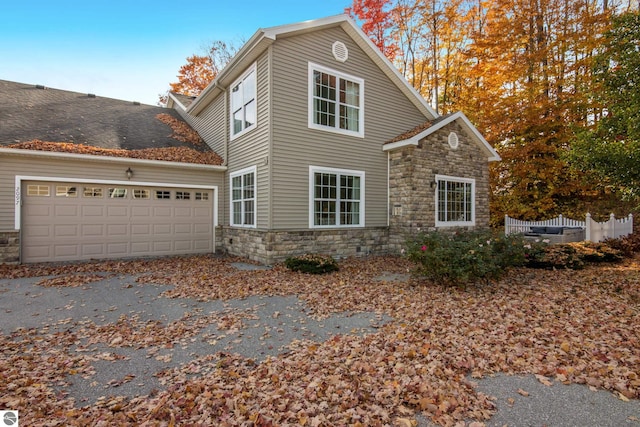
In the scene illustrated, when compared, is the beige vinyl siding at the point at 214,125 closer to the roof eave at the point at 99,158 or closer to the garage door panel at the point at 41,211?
the roof eave at the point at 99,158

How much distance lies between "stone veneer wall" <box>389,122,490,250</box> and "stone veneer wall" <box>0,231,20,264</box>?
10385 mm

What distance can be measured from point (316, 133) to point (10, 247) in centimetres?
851

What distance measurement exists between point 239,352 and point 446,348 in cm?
226

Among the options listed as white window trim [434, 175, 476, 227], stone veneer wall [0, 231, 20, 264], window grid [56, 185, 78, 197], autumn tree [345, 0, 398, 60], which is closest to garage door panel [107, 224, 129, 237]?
window grid [56, 185, 78, 197]

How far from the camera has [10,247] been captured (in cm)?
838

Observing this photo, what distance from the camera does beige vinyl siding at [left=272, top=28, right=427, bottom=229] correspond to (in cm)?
873

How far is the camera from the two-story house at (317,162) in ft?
28.7

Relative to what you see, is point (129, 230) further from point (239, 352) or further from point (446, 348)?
point (446, 348)

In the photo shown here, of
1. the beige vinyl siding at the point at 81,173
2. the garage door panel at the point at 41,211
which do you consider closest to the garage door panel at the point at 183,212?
the beige vinyl siding at the point at 81,173

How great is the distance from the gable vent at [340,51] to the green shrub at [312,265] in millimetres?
6124

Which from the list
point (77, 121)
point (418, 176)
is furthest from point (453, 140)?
point (77, 121)

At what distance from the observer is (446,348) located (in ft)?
11.7

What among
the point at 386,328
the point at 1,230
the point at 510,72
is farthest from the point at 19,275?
the point at 510,72

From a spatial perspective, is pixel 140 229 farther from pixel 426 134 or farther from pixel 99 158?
pixel 426 134
